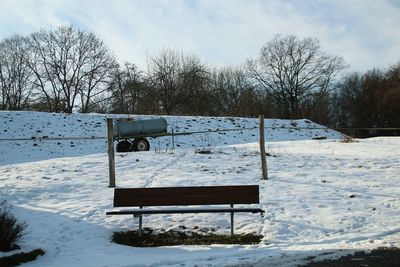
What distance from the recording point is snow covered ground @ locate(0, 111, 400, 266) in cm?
738

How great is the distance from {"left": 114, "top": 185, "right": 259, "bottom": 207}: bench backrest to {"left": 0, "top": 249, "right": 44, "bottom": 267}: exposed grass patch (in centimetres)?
198

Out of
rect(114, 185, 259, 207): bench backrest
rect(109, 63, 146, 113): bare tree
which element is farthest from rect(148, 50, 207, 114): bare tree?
rect(114, 185, 259, 207): bench backrest

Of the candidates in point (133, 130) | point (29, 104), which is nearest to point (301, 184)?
point (133, 130)

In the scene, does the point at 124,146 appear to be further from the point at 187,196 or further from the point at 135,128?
the point at 187,196

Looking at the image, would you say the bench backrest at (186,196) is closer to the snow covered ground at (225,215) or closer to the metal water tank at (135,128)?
the snow covered ground at (225,215)

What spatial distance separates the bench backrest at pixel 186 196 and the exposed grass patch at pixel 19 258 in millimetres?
1983

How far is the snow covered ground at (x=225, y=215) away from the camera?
7.38m

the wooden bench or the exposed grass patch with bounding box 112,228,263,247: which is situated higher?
the wooden bench

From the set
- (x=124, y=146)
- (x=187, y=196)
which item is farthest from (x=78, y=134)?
(x=187, y=196)

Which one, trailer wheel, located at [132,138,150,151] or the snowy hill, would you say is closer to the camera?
trailer wheel, located at [132,138,150,151]

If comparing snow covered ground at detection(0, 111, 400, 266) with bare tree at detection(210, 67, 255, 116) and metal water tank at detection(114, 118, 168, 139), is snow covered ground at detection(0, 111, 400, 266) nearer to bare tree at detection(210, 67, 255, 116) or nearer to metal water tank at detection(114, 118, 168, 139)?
metal water tank at detection(114, 118, 168, 139)

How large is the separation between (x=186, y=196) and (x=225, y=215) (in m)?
1.05

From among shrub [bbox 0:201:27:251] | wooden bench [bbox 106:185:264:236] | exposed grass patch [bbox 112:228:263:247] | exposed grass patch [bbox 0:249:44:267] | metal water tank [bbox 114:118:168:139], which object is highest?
metal water tank [bbox 114:118:168:139]

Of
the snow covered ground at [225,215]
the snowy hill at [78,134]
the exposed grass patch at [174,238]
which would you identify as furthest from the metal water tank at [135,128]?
the exposed grass patch at [174,238]
